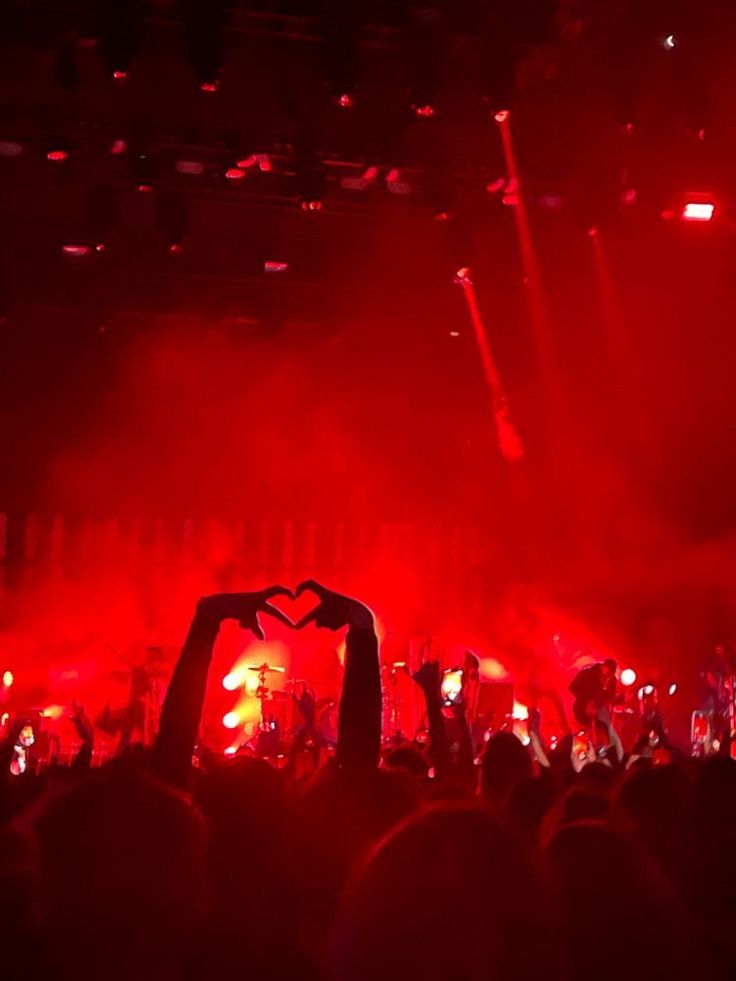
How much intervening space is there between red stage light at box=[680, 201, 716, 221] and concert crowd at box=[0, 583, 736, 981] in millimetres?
7489

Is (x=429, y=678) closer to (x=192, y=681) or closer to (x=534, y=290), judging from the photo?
(x=192, y=681)

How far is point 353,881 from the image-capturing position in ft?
4.77

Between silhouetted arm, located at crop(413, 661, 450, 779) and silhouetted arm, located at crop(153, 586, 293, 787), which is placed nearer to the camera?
silhouetted arm, located at crop(153, 586, 293, 787)

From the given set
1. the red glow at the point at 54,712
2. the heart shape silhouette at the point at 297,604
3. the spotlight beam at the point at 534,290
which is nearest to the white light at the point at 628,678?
the spotlight beam at the point at 534,290

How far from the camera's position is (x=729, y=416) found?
1289 centimetres

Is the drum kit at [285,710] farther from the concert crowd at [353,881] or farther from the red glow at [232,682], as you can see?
the concert crowd at [353,881]

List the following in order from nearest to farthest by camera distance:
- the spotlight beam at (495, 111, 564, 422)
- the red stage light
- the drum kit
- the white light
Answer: the spotlight beam at (495, 111, 564, 422)
the red stage light
the drum kit
the white light

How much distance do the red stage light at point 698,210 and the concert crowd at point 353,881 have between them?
749 cm

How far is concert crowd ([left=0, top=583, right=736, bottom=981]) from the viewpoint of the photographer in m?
1.40

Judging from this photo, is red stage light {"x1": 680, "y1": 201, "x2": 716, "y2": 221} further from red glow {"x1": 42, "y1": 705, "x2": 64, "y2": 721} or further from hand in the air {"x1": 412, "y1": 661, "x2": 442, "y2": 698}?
red glow {"x1": 42, "y1": 705, "x2": 64, "y2": 721}

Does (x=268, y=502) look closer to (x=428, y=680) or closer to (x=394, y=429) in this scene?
(x=394, y=429)

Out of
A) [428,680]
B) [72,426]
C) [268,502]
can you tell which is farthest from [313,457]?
[428,680]

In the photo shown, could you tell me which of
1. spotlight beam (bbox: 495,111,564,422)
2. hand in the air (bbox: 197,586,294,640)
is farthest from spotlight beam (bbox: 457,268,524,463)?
hand in the air (bbox: 197,586,294,640)

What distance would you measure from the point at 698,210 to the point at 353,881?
9.28 m
